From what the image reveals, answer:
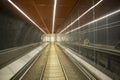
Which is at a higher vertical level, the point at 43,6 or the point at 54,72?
the point at 43,6

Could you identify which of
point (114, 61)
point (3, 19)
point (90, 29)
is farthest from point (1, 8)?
point (90, 29)

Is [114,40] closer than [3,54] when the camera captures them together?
No

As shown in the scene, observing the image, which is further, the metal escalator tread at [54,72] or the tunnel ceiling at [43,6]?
the tunnel ceiling at [43,6]

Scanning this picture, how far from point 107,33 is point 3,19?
12.0m

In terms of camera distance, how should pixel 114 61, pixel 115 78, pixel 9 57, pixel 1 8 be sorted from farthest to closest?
1. pixel 9 57
2. pixel 1 8
3. pixel 114 61
4. pixel 115 78

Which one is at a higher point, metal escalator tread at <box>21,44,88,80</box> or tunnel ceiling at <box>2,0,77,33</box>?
tunnel ceiling at <box>2,0,77,33</box>

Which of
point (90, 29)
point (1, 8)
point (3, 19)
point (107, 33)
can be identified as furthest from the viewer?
point (90, 29)

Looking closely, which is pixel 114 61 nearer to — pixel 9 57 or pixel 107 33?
pixel 9 57

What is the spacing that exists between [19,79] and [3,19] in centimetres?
399

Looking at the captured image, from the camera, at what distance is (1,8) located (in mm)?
8586

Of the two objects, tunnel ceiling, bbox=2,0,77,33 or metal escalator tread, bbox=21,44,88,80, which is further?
tunnel ceiling, bbox=2,0,77,33

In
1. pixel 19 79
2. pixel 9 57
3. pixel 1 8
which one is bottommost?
pixel 19 79

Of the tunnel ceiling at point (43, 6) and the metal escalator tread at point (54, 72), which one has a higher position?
the tunnel ceiling at point (43, 6)

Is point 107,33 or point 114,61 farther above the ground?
point 107,33
